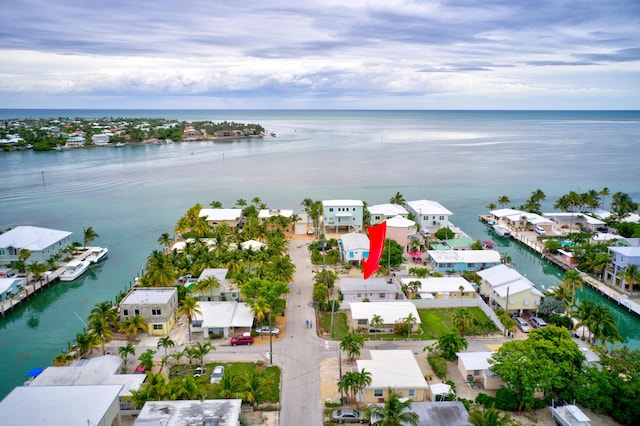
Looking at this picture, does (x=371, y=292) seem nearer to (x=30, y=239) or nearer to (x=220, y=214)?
(x=220, y=214)

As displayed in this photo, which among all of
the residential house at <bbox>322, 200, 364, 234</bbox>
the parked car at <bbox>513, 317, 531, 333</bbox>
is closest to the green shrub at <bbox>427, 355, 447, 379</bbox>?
the parked car at <bbox>513, 317, 531, 333</bbox>

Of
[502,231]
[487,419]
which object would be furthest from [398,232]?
[487,419]

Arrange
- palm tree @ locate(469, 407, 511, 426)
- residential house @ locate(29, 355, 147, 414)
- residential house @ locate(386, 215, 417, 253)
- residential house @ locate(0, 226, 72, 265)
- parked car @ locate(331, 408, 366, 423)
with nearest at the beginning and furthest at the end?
palm tree @ locate(469, 407, 511, 426)
parked car @ locate(331, 408, 366, 423)
residential house @ locate(29, 355, 147, 414)
residential house @ locate(0, 226, 72, 265)
residential house @ locate(386, 215, 417, 253)

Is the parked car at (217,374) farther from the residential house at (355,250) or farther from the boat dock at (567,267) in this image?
the boat dock at (567,267)

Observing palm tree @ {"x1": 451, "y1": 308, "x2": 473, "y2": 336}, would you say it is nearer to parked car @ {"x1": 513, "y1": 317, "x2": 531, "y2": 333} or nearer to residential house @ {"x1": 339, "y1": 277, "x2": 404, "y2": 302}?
parked car @ {"x1": 513, "y1": 317, "x2": 531, "y2": 333}

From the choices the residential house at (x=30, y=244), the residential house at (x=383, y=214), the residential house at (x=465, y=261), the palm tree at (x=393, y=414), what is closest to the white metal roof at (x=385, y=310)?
the palm tree at (x=393, y=414)

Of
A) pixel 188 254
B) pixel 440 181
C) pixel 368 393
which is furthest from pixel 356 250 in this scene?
pixel 440 181

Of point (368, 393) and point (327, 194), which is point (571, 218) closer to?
point (327, 194)

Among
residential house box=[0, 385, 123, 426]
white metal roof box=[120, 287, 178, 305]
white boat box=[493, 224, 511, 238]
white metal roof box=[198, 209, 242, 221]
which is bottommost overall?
white boat box=[493, 224, 511, 238]
